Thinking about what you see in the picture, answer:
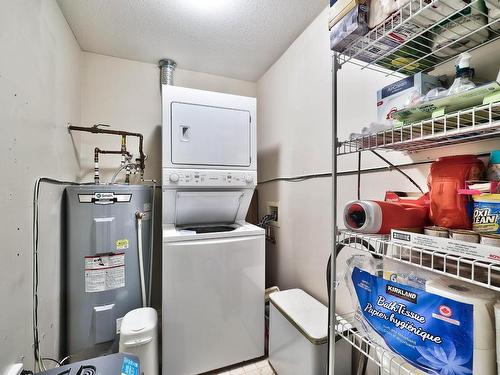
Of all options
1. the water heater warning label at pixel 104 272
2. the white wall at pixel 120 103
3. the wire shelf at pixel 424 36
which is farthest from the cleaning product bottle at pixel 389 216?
the white wall at pixel 120 103

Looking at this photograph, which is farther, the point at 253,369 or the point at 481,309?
the point at 253,369

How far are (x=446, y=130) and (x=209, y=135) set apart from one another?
151 centimetres

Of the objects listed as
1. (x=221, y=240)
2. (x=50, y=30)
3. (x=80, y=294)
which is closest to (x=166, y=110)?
(x=50, y=30)

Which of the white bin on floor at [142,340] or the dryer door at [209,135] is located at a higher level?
the dryer door at [209,135]

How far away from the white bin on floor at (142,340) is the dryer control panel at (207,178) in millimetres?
904

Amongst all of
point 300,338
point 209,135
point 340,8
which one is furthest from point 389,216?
point 209,135

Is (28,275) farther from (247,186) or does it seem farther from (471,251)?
(471,251)

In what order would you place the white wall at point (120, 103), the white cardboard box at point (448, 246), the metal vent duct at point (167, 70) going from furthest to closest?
the metal vent duct at point (167, 70)
the white wall at point (120, 103)
the white cardboard box at point (448, 246)

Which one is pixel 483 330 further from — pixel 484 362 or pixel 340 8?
pixel 340 8

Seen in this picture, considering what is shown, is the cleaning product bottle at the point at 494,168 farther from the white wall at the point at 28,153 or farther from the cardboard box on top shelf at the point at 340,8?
the white wall at the point at 28,153

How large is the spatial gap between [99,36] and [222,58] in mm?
1036

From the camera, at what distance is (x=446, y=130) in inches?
22.6

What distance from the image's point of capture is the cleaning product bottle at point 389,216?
709mm

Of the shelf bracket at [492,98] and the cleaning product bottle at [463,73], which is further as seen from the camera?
the cleaning product bottle at [463,73]
